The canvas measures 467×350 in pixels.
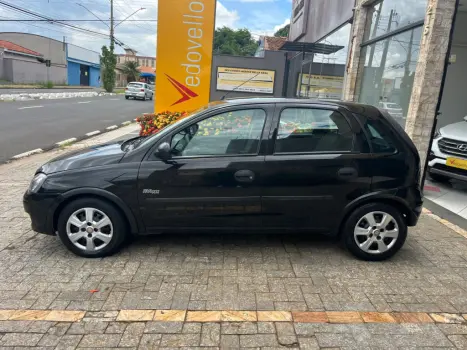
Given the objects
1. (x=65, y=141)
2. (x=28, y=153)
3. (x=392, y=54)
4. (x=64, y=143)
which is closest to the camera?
(x=392, y=54)

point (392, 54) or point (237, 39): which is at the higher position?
point (237, 39)

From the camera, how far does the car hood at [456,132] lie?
22.0 ft

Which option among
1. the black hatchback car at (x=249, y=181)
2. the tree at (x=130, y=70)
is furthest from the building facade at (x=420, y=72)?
the tree at (x=130, y=70)

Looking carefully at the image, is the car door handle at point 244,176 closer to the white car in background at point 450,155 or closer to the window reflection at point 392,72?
the white car in background at point 450,155

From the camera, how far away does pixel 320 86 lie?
580 inches

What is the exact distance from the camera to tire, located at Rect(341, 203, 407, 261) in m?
3.83

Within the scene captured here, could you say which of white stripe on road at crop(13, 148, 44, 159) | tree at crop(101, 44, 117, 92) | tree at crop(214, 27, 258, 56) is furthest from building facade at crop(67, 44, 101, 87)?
white stripe on road at crop(13, 148, 44, 159)

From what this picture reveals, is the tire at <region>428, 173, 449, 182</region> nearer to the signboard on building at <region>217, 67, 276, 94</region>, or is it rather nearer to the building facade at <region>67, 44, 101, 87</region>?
the signboard on building at <region>217, 67, 276, 94</region>

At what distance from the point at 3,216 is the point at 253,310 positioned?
3679 millimetres

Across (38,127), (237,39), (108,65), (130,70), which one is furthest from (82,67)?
(38,127)

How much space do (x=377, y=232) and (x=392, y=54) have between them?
6.33 m

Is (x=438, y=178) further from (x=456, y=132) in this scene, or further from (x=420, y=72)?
(x=420, y=72)

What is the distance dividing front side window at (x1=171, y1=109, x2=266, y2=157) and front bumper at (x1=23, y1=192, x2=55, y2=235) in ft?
4.29

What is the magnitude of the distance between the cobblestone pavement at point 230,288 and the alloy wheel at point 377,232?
0.19 m
